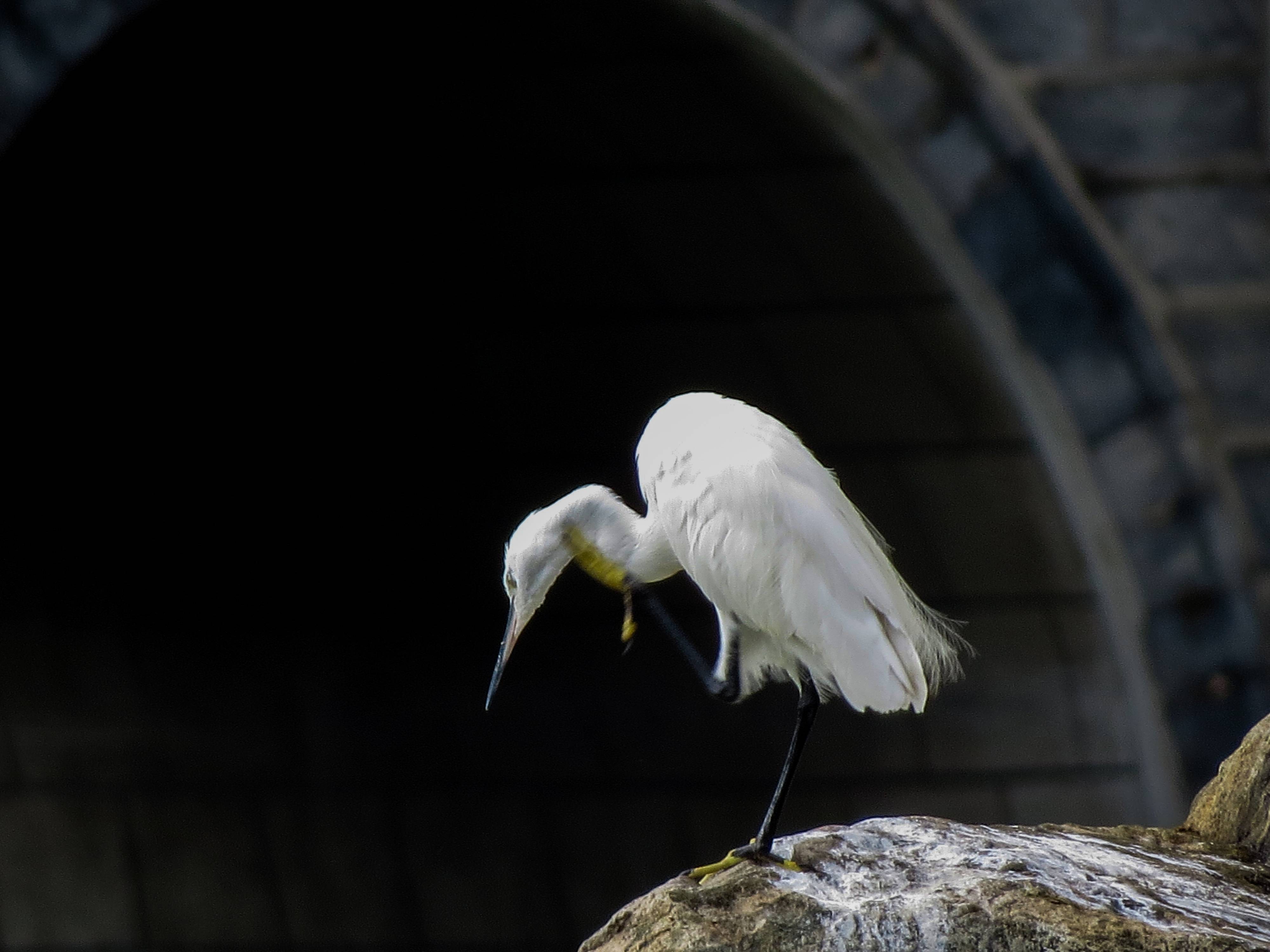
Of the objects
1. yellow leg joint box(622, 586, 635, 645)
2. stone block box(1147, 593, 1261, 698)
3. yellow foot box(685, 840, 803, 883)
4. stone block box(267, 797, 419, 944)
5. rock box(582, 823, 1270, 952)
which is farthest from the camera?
stone block box(267, 797, 419, 944)

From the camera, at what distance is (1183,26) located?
2.62m

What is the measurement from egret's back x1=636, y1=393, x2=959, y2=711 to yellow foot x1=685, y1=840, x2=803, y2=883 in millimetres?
222

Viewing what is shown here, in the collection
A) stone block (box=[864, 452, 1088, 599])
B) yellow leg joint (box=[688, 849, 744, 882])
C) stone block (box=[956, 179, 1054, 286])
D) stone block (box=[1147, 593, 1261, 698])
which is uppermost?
stone block (box=[956, 179, 1054, 286])

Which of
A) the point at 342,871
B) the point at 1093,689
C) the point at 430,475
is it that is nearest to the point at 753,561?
the point at 1093,689

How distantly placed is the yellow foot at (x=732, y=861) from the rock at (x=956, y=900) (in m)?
0.02

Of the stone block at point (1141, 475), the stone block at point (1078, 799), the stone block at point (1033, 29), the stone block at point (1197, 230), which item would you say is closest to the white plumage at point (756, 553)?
the stone block at point (1141, 475)

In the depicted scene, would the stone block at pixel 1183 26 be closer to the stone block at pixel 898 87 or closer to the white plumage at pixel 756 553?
the stone block at pixel 898 87

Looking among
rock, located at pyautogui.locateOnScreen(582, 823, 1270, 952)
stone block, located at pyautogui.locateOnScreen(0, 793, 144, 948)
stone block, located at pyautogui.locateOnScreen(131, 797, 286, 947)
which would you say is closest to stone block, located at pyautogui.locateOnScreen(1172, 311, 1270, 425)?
rock, located at pyautogui.locateOnScreen(582, 823, 1270, 952)

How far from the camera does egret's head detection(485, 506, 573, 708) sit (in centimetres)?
201

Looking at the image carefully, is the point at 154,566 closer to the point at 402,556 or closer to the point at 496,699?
the point at 402,556

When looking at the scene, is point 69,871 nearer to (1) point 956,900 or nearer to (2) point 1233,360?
(1) point 956,900

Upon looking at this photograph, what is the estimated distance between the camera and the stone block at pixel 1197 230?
2.62 meters

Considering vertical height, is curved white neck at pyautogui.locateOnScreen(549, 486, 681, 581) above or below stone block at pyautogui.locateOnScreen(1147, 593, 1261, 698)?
above

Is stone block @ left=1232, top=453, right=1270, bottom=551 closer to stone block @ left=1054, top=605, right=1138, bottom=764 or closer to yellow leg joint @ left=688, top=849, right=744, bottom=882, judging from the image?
stone block @ left=1054, top=605, right=1138, bottom=764
